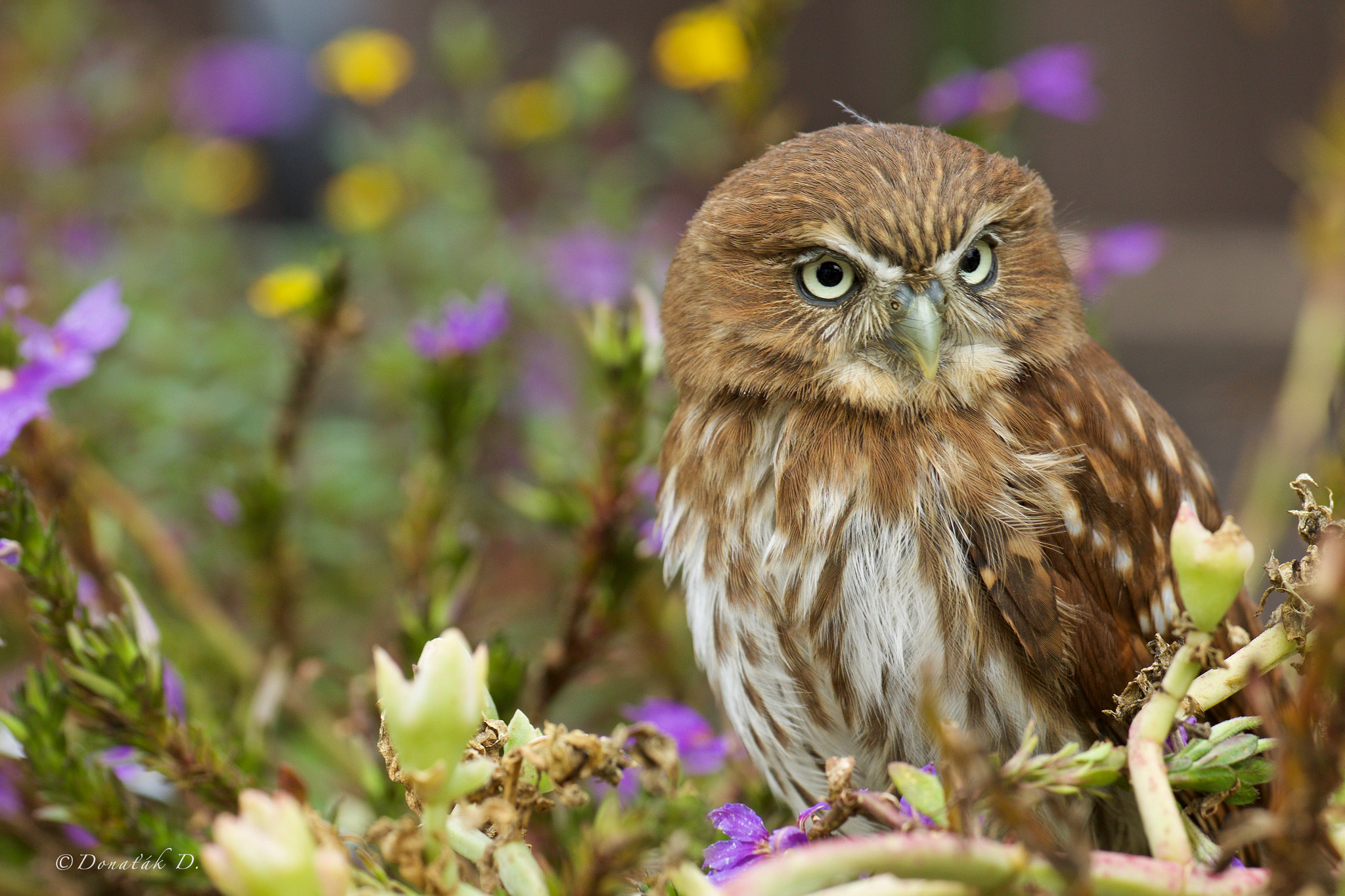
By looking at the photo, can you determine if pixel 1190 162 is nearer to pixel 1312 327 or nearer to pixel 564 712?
pixel 1312 327

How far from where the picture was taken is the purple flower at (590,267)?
3141mm

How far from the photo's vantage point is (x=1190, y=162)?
538 centimetres

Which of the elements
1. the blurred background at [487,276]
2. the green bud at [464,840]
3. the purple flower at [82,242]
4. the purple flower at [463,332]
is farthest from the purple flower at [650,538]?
the purple flower at [82,242]

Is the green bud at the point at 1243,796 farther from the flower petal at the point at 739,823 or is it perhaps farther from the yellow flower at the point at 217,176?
the yellow flower at the point at 217,176

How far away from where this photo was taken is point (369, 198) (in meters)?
3.27

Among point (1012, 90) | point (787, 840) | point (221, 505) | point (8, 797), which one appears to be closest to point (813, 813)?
point (787, 840)

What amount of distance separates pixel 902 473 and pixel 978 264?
337mm

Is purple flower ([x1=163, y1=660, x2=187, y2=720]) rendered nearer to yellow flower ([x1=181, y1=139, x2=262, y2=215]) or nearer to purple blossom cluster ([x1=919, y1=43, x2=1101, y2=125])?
purple blossom cluster ([x1=919, y1=43, x2=1101, y2=125])

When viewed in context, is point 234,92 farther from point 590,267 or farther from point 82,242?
point 590,267

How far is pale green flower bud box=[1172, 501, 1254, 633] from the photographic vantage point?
2.60 ft

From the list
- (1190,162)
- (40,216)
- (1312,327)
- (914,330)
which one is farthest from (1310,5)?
→ (40,216)

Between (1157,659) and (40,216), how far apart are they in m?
3.30

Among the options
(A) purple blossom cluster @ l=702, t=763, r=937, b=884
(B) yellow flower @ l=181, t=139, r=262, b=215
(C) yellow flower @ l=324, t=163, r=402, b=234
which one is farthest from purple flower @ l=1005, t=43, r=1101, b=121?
(B) yellow flower @ l=181, t=139, r=262, b=215

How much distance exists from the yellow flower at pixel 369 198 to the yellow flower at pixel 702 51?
34.5 inches
